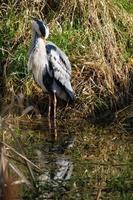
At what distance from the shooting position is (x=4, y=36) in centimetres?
866

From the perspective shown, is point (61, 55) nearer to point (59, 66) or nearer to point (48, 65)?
point (59, 66)

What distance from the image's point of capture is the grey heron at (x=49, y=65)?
7992 millimetres

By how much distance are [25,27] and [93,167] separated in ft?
11.0

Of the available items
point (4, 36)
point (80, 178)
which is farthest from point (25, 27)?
point (80, 178)

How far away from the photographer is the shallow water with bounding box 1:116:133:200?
5.08 meters

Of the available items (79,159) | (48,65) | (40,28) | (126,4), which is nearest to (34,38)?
(40,28)

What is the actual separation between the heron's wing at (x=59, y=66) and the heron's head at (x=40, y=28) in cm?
15

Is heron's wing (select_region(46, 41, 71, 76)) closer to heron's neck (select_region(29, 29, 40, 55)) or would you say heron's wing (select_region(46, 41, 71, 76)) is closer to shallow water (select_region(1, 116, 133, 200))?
heron's neck (select_region(29, 29, 40, 55))

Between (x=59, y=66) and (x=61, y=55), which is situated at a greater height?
(x=61, y=55)

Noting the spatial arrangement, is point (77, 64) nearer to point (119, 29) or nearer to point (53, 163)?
point (119, 29)

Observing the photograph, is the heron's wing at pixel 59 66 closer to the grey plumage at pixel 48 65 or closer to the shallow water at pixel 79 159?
the grey plumage at pixel 48 65

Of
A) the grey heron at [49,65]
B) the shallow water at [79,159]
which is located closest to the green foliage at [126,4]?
the grey heron at [49,65]

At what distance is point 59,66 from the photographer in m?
8.09

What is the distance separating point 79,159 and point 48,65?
91.4 inches
